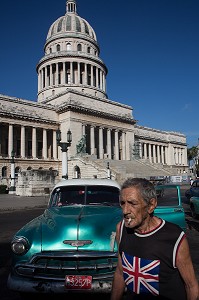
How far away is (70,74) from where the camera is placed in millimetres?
62594

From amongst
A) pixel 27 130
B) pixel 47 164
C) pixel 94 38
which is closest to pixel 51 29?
pixel 94 38

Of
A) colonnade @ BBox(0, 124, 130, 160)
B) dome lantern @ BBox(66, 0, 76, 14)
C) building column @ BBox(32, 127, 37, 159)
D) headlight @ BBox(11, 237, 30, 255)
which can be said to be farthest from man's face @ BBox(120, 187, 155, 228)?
dome lantern @ BBox(66, 0, 76, 14)

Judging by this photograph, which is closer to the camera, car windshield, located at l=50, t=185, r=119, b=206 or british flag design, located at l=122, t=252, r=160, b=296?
british flag design, located at l=122, t=252, r=160, b=296

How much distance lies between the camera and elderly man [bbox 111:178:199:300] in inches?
77.5

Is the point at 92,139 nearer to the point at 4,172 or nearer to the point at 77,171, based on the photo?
the point at 77,171

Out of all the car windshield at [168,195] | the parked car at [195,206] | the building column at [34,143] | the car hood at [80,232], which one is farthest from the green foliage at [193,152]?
the car hood at [80,232]

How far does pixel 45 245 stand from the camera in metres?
3.87

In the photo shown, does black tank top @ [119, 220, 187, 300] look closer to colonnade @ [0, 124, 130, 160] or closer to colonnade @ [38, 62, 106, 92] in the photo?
colonnade @ [0, 124, 130, 160]

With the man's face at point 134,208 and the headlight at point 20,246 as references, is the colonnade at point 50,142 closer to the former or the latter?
the headlight at point 20,246

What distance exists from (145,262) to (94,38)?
75.2 metres

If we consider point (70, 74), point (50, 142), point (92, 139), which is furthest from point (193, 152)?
point (50, 142)

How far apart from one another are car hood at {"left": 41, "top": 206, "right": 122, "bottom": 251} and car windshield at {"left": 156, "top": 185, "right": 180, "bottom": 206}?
2.41 meters

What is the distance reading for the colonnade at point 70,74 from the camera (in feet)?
205

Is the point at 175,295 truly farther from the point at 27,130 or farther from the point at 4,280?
the point at 27,130
